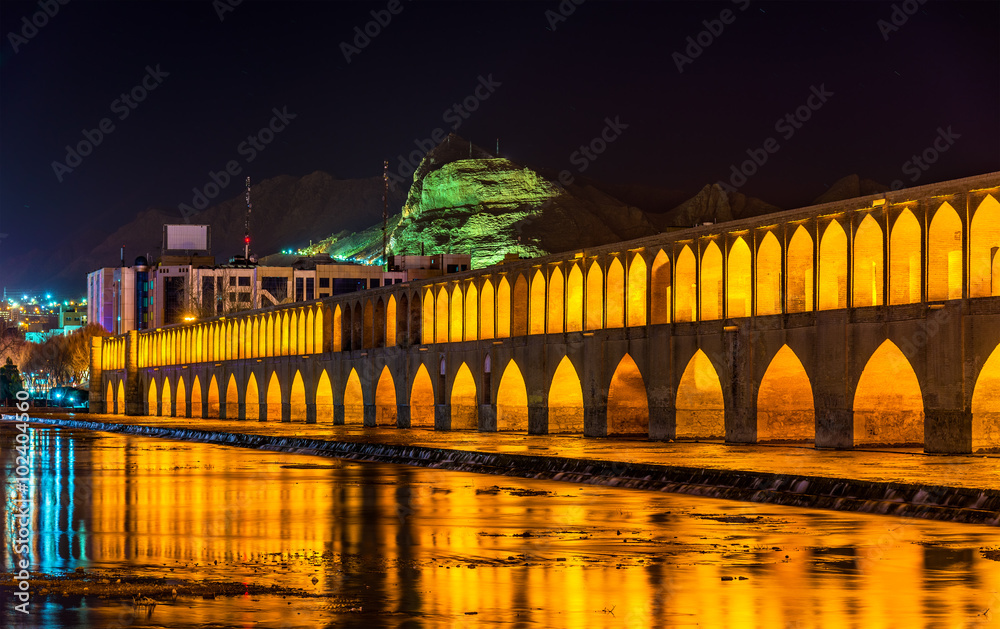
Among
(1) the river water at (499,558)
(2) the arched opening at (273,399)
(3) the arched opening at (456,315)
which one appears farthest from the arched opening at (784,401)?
(2) the arched opening at (273,399)

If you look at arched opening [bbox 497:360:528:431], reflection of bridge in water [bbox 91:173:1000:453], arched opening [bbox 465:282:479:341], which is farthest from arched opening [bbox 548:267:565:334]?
arched opening [bbox 465:282:479:341]

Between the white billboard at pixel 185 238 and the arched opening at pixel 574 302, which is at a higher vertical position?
the white billboard at pixel 185 238

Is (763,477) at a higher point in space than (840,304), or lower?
lower

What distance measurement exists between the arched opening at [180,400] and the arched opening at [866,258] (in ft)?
196

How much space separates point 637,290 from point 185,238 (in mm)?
158935

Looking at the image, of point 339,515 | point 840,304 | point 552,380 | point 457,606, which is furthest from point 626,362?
point 457,606

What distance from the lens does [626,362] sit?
37.7 metres

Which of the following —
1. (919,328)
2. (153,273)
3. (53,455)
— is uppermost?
(153,273)

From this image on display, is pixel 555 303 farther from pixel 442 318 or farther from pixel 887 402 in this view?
pixel 887 402

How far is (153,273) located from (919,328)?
17350 centimetres

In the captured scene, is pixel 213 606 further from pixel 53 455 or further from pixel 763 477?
pixel 53 455

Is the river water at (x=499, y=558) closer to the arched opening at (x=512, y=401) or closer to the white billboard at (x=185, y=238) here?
the arched opening at (x=512, y=401)

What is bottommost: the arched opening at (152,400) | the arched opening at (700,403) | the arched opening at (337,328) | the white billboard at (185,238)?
the arched opening at (152,400)

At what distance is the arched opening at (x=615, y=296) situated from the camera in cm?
3912
